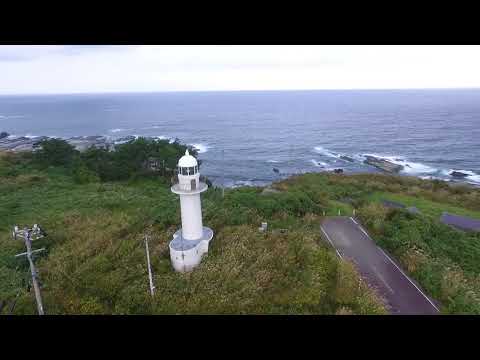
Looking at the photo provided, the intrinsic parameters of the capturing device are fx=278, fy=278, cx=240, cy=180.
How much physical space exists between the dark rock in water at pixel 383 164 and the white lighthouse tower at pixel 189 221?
109ft

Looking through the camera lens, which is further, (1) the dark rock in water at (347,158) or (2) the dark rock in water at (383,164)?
(1) the dark rock in water at (347,158)

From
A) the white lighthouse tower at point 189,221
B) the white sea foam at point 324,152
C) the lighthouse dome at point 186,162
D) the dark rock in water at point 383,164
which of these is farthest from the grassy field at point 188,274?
the white sea foam at point 324,152

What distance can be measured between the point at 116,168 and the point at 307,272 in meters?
21.2

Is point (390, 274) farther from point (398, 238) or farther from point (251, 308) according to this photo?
point (251, 308)

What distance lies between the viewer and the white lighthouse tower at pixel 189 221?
9000 millimetres

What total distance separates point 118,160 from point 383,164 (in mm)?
33153

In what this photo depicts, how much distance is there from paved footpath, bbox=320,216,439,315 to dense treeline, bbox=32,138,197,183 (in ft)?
55.0

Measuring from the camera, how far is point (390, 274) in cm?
930

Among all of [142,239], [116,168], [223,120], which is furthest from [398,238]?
[223,120]

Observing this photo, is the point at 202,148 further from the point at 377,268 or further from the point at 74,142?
the point at 377,268

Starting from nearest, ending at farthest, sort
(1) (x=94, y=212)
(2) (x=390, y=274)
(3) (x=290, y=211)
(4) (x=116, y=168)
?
1. (2) (x=390, y=274)
2. (3) (x=290, y=211)
3. (1) (x=94, y=212)
4. (4) (x=116, y=168)

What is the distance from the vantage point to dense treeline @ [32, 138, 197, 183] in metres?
24.8

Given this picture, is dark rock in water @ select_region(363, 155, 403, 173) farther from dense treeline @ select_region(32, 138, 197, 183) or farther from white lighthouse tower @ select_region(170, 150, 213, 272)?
white lighthouse tower @ select_region(170, 150, 213, 272)

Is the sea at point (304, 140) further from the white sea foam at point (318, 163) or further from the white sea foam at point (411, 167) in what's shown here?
the white sea foam at point (318, 163)
